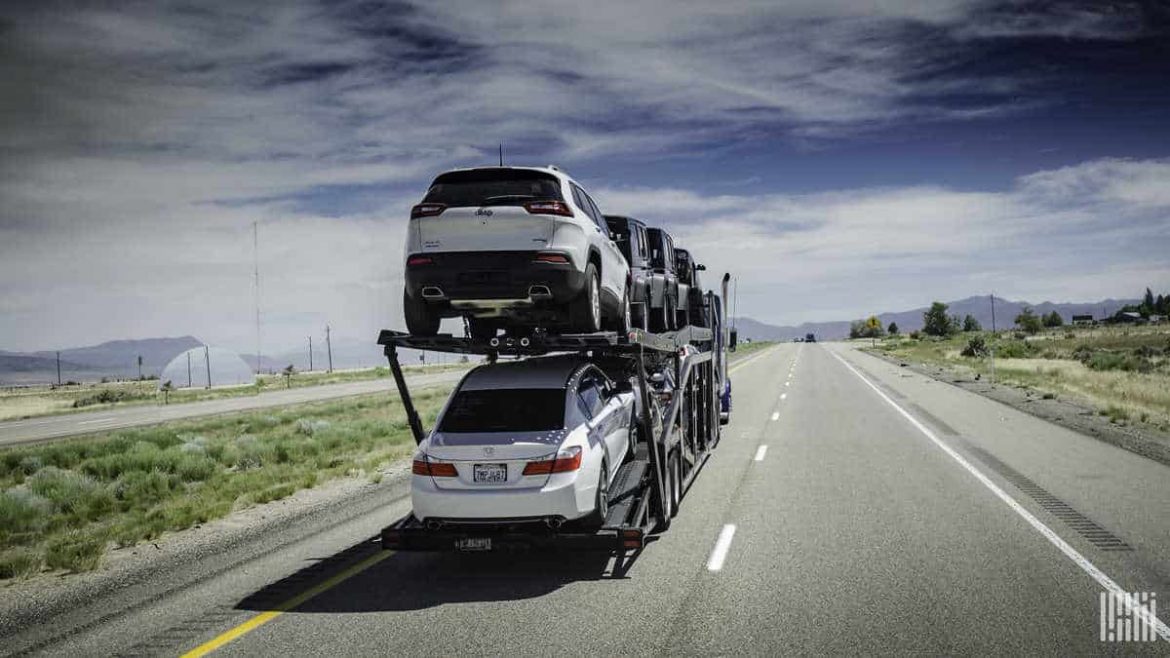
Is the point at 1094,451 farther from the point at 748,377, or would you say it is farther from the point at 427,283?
the point at 748,377

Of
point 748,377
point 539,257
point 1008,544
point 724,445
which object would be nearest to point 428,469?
point 539,257

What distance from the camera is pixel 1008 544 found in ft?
26.9

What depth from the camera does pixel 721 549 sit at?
27.0ft

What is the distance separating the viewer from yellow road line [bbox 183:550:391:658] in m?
5.91

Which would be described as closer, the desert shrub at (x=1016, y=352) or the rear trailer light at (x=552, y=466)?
the rear trailer light at (x=552, y=466)

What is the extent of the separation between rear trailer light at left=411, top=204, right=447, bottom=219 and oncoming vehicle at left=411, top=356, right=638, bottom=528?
63.3 inches

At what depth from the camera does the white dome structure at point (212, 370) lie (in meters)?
76.0

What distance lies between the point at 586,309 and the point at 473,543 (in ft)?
7.88

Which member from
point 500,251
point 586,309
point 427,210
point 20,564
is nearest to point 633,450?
point 586,309

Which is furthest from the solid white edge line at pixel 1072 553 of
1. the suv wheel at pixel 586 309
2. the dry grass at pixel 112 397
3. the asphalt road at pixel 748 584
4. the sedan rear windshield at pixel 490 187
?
the dry grass at pixel 112 397

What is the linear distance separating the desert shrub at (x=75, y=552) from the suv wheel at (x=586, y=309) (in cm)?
551

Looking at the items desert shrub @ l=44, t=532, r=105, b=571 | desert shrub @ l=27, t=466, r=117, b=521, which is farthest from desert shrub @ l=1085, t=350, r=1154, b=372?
desert shrub @ l=44, t=532, r=105, b=571

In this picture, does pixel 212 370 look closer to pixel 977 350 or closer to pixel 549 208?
pixel 977 350

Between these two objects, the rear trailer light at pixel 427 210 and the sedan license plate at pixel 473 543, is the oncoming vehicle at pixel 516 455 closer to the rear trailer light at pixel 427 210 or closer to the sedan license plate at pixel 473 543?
the sedan license plate at pixel 473 543
